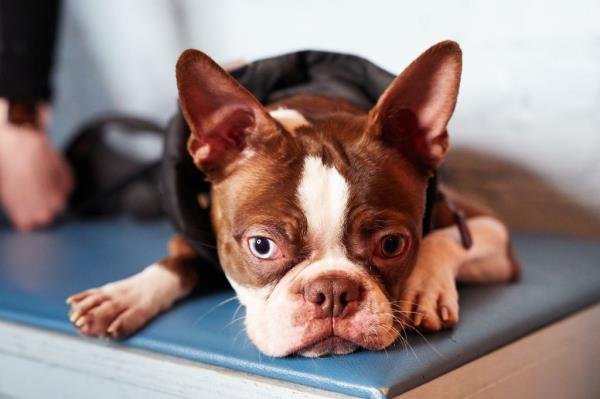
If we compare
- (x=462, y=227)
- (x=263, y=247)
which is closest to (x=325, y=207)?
(x=263, y=247)

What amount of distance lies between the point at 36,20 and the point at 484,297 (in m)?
1.93

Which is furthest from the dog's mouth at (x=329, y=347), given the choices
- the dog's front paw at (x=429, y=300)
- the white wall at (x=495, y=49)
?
the white wall at (x=495, y=49)

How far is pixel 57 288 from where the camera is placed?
1796mm

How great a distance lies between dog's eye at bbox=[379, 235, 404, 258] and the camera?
138 cm

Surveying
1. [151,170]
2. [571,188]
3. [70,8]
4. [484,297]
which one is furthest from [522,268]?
[70,8]

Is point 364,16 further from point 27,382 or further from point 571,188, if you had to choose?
point 27,382

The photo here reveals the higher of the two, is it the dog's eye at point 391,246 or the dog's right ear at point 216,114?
the dog's right ear at point 216,114

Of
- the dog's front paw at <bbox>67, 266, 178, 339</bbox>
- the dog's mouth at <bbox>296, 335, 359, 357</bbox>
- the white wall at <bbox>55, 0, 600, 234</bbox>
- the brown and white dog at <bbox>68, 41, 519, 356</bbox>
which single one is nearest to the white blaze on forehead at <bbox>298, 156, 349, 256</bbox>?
the brown and white dog at <bbox>68, 41, 519, 356</bbox>

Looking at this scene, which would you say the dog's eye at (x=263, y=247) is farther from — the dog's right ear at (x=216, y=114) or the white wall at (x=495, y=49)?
the white wall at (x=495, y=49)

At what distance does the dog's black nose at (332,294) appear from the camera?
1273 millimetres

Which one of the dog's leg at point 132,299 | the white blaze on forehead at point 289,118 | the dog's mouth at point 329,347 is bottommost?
the dog's leg at point 132,299

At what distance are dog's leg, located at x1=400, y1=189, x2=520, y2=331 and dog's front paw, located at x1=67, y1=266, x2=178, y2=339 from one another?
53 centimetres

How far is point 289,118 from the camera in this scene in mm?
1584

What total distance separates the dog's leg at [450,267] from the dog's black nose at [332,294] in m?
0.14
